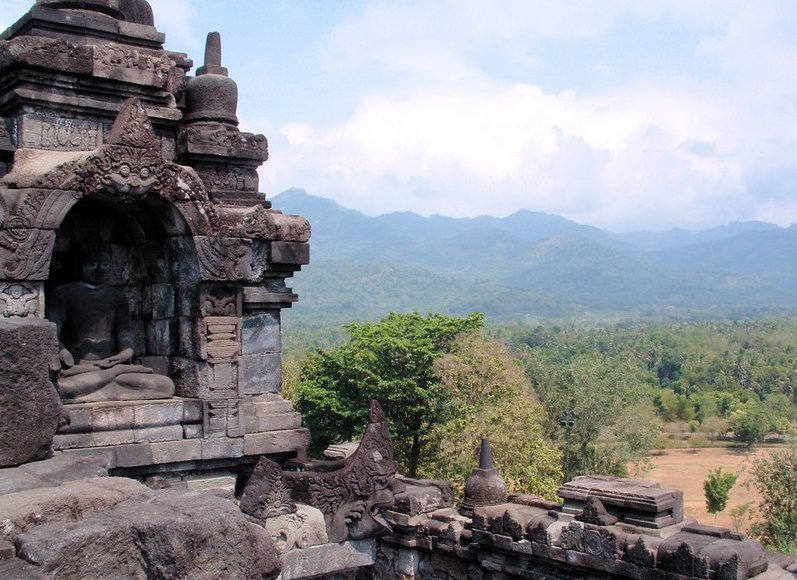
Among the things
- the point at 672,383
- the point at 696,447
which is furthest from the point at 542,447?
the point at 672,383

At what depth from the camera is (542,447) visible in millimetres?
24984

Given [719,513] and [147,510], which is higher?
[147,510]

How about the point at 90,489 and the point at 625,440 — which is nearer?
the point at 90,489

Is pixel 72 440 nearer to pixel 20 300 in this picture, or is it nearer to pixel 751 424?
pixel 20 300

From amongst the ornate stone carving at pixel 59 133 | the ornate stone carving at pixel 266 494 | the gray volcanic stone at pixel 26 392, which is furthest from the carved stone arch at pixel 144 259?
the gray volcanic stone at pixel 26 392

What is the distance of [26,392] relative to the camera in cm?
532

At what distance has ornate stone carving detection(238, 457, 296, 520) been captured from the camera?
24.1 feet

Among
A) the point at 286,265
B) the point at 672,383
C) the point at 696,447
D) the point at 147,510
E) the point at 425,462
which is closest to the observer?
the point at 147,510

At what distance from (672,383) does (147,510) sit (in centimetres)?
7999

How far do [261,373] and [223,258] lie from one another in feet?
4.38

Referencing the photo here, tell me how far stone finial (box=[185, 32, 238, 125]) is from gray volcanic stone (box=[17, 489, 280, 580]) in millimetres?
5776

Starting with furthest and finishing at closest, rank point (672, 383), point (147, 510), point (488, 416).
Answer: point (672, 383) → point (488, 416) → point (147, 510)

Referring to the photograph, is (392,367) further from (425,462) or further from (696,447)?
(696,447)

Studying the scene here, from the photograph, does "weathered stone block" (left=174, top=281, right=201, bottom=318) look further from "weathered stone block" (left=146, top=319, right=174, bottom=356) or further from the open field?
the open field
